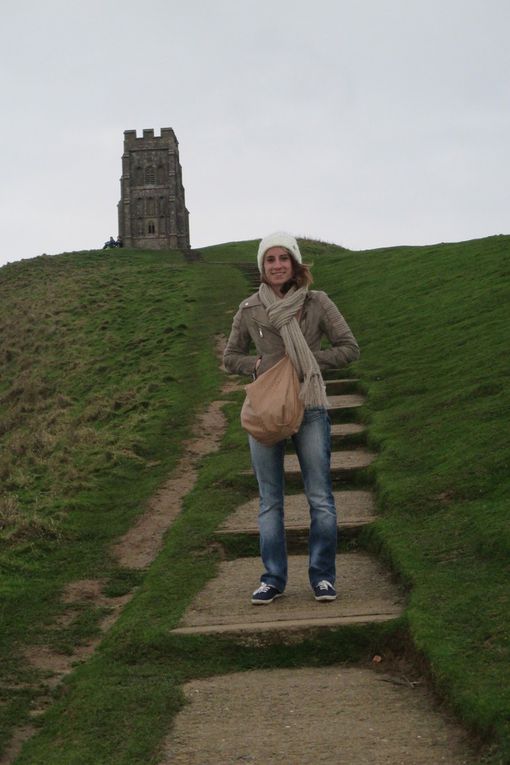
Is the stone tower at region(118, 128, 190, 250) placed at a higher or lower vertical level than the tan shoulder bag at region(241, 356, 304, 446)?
higher

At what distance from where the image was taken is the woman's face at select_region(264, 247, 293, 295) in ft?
23.0

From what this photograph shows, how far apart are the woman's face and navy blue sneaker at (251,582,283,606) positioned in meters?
2.28

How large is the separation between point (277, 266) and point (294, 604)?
8.25ft

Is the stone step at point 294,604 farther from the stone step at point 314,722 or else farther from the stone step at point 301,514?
the stone step at point 301,514

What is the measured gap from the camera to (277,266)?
700 cm

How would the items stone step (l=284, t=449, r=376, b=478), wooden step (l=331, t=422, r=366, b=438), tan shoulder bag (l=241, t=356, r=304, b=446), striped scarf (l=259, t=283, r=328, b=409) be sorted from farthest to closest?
wooden step (l=331, t=422, r=366, b=438)
stone step (l=284, t=449, r=376, b=478)
striped scarf (l=259, t=283, r=328, b=409)
tan shoulder bag (l=241, t=356, r=304, b=446)

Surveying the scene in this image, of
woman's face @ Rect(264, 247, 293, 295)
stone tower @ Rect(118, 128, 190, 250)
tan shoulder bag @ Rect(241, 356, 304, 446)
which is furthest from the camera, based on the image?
stone tower @ Rect(118, 128, 190, 250)

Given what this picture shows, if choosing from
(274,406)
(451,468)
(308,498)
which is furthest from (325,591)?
(451,468)

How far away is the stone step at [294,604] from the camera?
6410 mm

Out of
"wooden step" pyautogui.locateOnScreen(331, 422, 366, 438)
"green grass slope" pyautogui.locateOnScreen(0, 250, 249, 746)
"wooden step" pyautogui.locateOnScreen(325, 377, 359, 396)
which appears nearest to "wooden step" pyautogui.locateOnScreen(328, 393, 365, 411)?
"wooden step" pyautogui.locateOnScreen(325, 377, 359, 396)

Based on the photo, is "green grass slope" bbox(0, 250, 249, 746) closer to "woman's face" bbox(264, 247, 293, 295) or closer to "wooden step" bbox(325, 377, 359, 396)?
"wooden step" bbox(325, 377, 359, 396)

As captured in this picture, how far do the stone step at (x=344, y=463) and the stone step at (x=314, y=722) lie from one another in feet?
16.7

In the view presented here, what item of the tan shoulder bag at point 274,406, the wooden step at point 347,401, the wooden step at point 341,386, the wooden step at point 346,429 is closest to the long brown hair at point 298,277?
the tan shoulder bag at point 274,406

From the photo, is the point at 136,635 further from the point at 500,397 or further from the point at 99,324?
the point at 99,324
